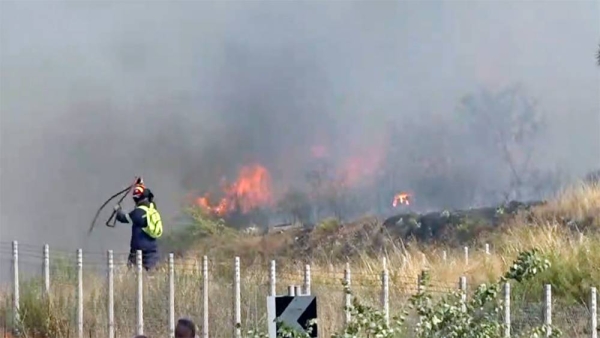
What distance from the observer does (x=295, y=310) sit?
6863 millimetres

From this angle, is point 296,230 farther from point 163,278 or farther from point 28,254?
point 163,278

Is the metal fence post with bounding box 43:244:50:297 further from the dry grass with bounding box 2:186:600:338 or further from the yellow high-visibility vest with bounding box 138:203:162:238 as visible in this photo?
the yellow high-visibility vest with bounding box 138:203:162:238

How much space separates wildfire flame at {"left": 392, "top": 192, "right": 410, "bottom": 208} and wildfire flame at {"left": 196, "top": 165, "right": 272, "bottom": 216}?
121 inches

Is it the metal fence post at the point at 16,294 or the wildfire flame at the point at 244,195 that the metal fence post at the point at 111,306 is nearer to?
the metal fence post at the point at 16,294

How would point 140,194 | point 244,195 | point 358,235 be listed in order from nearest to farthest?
1. point 140,194
2. point 358,235
3. point 244,195

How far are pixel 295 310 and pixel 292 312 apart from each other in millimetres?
23

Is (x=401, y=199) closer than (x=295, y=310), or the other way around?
(x=295, y=310)

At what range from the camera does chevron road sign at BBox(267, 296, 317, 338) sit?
22.2 feet

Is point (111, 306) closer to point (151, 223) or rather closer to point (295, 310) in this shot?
point (151, 223)

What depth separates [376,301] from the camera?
31.9 feet

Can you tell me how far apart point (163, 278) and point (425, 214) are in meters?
12.2

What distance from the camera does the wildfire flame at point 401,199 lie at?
24625mm

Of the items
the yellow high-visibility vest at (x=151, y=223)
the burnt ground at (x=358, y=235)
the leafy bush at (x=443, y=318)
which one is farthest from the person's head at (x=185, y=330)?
the burnt ground at (x=358, y=235)

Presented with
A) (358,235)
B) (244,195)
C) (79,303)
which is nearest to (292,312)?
(79,303)
